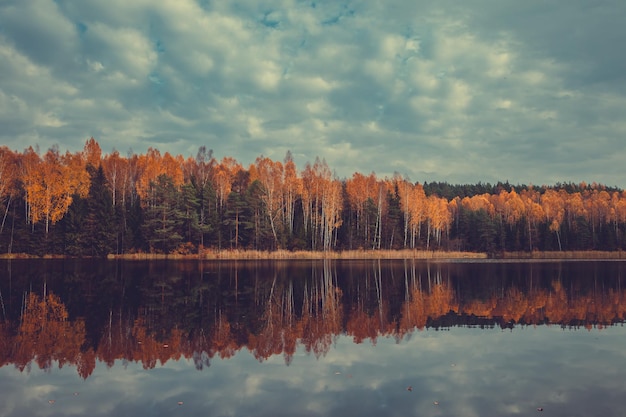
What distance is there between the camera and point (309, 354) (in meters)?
13.8

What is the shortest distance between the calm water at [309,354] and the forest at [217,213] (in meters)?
42.8

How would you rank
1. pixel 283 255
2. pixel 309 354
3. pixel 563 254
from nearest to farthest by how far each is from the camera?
pixel 309 354, pixel 283 255, pixel 563 254

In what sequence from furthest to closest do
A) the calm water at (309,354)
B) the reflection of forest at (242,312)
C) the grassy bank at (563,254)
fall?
the grassy bank at (563,254)
the reflection of forest at (242,312)
the calm water at (309,354)

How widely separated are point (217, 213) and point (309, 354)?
60.9m

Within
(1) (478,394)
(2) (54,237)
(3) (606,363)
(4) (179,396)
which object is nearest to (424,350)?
(1) (478,394)

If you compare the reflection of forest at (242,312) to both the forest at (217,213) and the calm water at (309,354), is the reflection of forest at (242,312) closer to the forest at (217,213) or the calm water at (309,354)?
the calm water at (309,354)

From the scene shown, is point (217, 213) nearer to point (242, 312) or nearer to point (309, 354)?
point (242, 312)

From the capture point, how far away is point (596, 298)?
26062 millimetres

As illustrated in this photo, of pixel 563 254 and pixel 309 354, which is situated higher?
pixel 309 354

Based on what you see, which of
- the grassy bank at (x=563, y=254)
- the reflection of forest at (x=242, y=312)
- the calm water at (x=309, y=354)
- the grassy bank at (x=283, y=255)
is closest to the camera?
the calm water at (x=309, y=354)

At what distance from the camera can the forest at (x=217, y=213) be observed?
66.4 metres

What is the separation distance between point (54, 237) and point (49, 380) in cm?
6225

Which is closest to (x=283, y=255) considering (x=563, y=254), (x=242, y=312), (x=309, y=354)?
(x=242, y=312)

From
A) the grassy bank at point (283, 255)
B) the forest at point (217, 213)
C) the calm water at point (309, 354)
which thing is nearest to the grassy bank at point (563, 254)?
the forest at point (217, 213)
